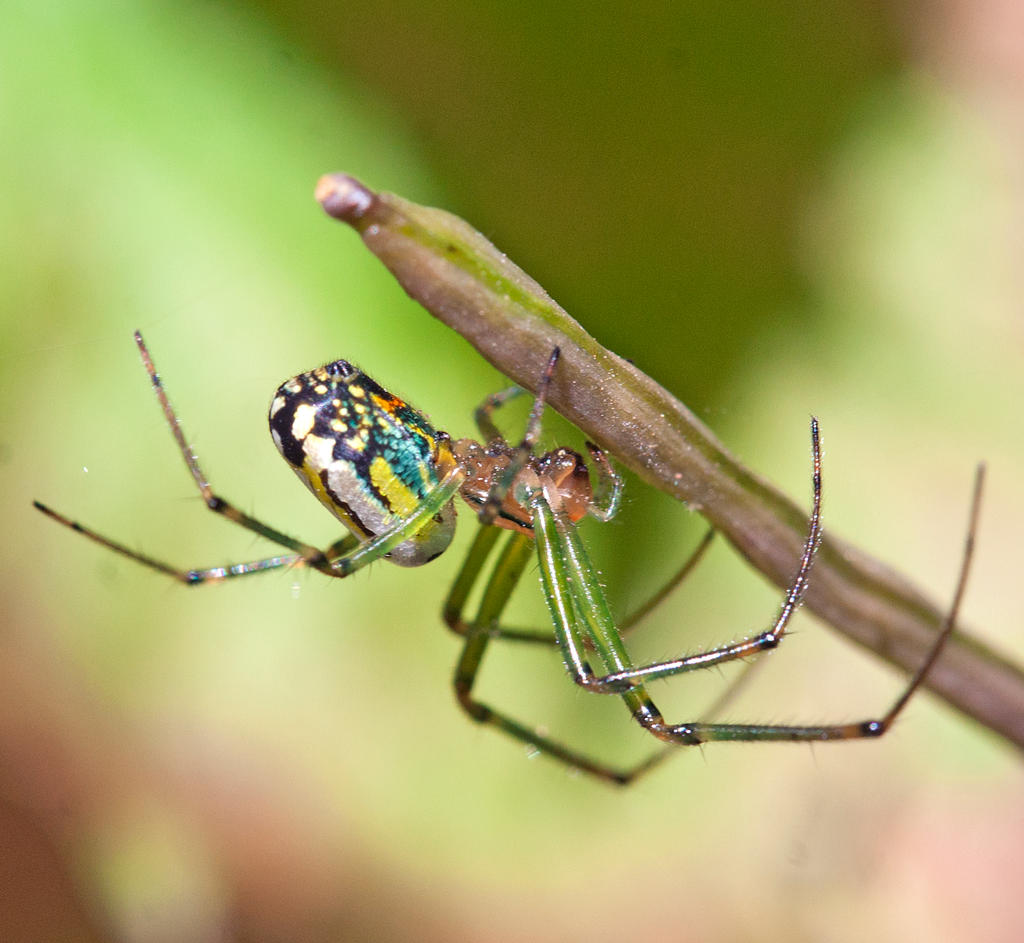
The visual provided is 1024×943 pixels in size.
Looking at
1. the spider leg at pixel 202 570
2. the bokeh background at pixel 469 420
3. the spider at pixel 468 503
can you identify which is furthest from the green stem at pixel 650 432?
the spider leg at pixel 202 570

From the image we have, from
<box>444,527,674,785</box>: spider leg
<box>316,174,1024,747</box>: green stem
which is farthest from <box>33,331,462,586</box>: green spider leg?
<box>316,174,1024,747</box>: green stem

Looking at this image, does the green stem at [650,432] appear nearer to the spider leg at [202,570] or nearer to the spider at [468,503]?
the spider at [468,503]

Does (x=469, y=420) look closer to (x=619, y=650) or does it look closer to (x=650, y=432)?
(x=619, y=650)

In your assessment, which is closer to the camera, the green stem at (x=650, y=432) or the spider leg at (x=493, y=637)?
the green stem at (x=650, y=432)

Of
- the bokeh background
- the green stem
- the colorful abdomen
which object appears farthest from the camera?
the bokeh background

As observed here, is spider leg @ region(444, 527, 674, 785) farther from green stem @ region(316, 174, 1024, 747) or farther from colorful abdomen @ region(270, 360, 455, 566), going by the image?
green stem @ region(316, 174, 1024, 747)

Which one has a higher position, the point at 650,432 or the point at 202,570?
the point at 202,570

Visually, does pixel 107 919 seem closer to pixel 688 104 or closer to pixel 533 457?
pixel 533 457

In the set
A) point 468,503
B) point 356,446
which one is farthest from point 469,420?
point 356,446

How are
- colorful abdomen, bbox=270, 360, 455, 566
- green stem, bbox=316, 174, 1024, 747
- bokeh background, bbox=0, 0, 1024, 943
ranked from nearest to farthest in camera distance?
green stem, bbox=316, 174, 1024, 747 < colorful abdomen, bbox=270, 360, 455, 566 < bokeh background, bbox=0, 0, 1024, 943
